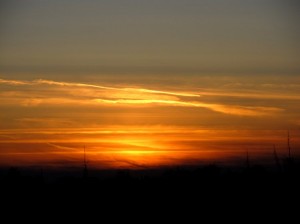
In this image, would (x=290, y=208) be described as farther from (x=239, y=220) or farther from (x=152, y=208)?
(x=152, y=208)

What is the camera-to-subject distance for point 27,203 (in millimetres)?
50688

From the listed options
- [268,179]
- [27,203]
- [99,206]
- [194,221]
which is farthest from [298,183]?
[27,203]

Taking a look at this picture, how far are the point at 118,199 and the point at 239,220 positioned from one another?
7933 millimetres

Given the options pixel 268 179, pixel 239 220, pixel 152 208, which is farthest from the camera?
pixel 268 179

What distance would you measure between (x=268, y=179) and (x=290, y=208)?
657 cm

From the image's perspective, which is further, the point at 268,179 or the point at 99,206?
the point at 268,179

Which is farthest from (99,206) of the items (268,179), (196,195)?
(268,179)

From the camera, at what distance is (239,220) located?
46531 mm

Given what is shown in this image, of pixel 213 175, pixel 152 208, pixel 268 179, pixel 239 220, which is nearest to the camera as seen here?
pixel 239 220

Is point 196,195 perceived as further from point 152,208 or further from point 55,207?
point 55,207

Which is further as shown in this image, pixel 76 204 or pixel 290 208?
pixel 76 204

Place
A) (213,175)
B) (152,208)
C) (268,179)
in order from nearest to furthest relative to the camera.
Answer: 1. (152,208)
2. (268,179)
3. (213,175)

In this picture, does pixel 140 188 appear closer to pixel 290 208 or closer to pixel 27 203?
pixel 27 203

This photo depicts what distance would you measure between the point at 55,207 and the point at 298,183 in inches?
484
